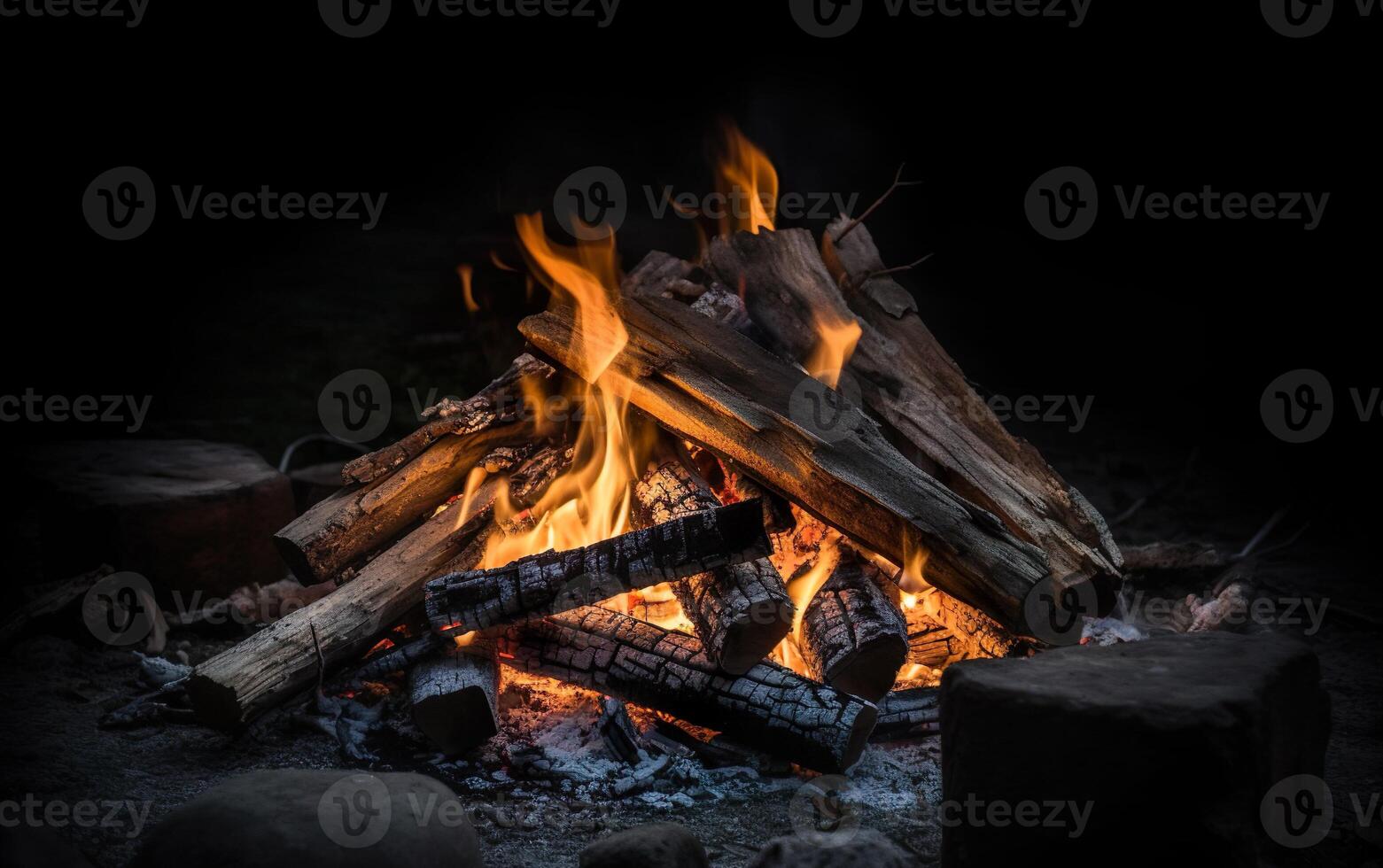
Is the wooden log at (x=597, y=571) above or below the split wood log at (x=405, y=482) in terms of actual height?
below

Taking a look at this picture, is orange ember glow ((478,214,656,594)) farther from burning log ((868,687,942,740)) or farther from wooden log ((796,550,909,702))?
burning log ((868,687,942,740))

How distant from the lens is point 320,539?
3.61 m

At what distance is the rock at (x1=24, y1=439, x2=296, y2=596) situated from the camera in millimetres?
4016

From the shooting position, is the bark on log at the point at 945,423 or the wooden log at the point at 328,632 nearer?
the wooden log at the point at 328,632

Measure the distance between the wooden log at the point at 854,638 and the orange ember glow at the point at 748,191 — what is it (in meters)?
2.23

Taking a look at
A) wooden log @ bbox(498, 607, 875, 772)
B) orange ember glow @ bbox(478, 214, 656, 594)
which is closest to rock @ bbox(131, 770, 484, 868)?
wooden log @ bbox(498, 607, 875, 772)

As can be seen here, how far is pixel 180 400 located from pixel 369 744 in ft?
12.3

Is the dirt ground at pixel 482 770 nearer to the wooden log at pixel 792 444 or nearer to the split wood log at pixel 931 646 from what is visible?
the split wood log at pixel 931 646

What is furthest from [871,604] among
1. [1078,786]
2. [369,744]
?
[369,744]

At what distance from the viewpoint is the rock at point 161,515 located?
13.2ft

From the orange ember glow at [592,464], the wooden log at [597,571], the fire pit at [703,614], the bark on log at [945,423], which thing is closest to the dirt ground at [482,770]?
the fire pit at [703,614]

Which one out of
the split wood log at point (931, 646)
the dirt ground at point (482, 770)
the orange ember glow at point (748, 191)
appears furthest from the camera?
the orange ember glow at point (748, 191)

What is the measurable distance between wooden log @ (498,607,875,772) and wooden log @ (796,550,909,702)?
6.5 inches

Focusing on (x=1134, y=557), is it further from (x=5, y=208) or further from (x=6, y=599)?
(x=5, y=208)
